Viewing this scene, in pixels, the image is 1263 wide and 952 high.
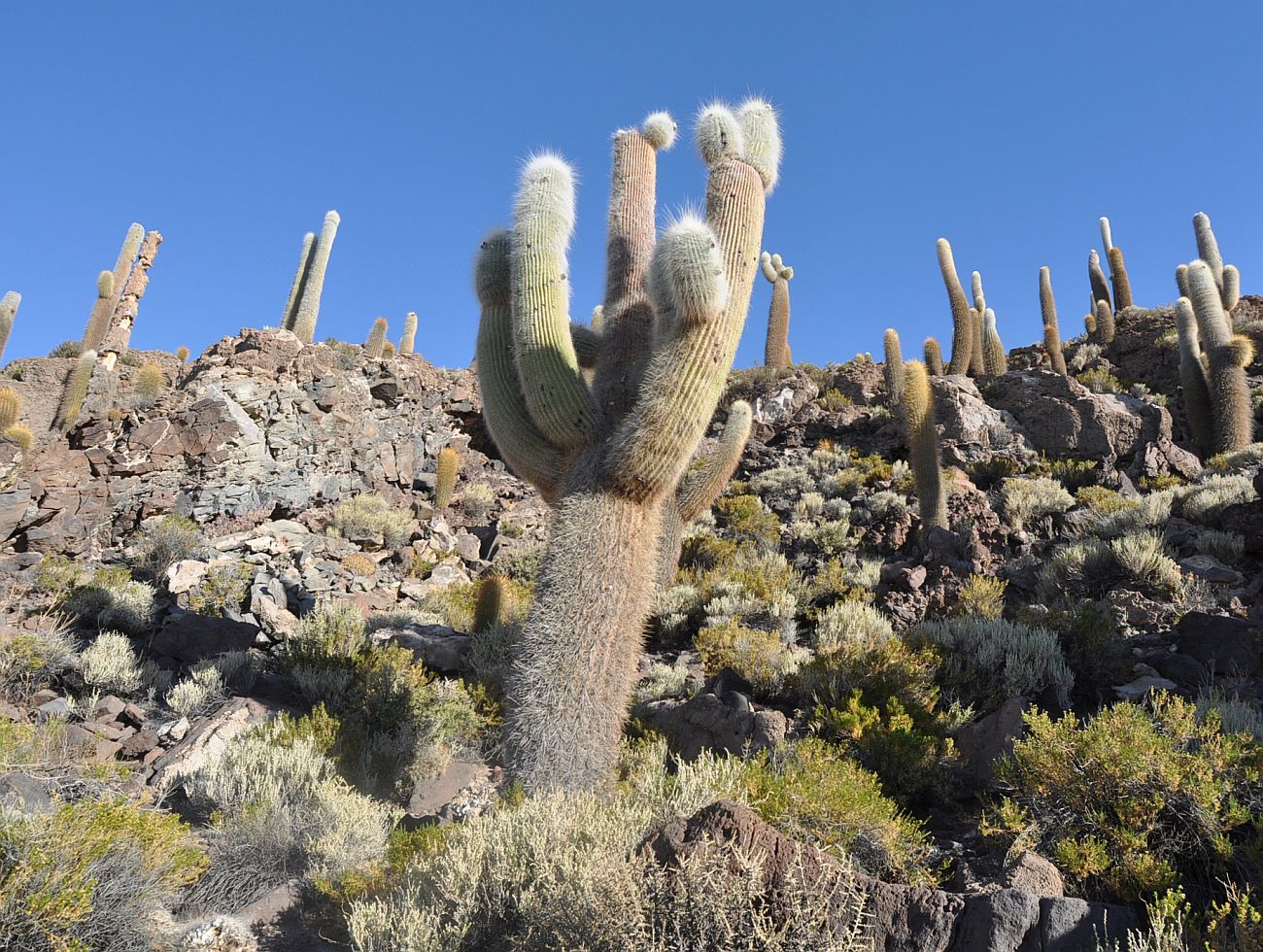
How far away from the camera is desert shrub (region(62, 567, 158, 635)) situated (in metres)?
7.97

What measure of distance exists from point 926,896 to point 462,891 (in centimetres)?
197

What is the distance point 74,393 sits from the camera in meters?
13.3

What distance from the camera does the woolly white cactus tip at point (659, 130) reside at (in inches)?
291

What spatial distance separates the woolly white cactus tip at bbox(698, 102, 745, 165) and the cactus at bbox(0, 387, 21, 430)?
12.9 meters

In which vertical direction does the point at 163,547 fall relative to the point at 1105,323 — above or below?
below

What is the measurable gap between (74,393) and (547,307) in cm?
1184

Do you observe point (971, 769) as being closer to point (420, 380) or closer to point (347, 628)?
point (347, 628)

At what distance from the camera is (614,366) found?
245 inches

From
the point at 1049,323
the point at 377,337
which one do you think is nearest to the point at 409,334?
the point at 377,337

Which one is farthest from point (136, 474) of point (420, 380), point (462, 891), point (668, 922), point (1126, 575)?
point (1126, 575)

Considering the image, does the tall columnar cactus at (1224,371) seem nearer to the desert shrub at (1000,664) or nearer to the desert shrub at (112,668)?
the desert shrub at (1000,664)

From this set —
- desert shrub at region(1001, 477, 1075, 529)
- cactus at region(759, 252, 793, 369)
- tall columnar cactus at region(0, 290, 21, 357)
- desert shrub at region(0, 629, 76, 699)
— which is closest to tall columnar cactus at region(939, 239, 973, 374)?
cactus at region(759, 252, 793, 369)

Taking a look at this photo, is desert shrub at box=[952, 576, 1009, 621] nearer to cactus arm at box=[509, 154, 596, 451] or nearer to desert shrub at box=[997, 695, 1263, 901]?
desert shrub at box=[997, 695, 1263, 901]

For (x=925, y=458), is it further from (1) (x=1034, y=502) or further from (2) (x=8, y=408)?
(2) (x=8, y=408)
